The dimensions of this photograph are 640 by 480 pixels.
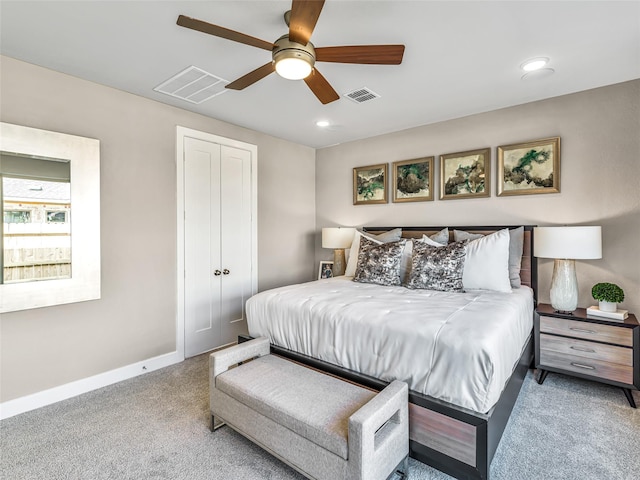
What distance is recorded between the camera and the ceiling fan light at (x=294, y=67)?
186 cm

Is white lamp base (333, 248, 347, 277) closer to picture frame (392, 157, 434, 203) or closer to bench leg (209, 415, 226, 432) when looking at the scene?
picture frame (392, 157, 434, 203)

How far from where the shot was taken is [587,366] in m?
2.62

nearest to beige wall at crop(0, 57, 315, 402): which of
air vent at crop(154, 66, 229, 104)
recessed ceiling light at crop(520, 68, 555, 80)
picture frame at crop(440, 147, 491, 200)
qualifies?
air vent at crop(154, 66, 229, 104)

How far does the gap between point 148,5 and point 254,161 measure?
2340 mm

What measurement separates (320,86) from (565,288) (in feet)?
8.75

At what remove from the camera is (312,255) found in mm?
5148

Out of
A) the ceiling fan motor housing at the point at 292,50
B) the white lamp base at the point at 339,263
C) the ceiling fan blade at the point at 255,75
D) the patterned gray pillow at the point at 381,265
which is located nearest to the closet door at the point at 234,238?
the white lamp base at the point at 339,263

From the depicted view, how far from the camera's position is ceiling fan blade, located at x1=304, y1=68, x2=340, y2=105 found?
82.7 inches

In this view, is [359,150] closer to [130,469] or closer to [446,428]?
[446,428]

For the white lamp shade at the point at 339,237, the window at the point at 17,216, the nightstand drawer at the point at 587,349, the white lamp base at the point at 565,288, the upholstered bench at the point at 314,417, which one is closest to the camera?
the upholstered bench at the point at 314,417

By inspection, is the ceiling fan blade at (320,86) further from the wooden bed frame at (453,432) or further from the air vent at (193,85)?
the wooden bed frame at (453,432)

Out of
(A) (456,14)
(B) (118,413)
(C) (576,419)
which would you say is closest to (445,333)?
(C) (576,419)

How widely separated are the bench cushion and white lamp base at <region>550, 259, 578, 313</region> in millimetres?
2055

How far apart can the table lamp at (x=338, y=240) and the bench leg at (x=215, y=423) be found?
98.8 inches
